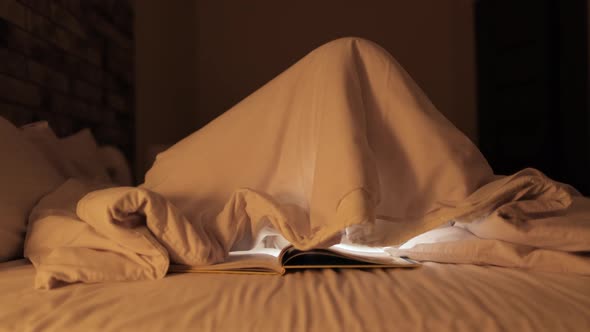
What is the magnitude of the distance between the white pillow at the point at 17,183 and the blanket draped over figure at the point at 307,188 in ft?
0.10

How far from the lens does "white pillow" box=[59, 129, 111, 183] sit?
1.36 metres

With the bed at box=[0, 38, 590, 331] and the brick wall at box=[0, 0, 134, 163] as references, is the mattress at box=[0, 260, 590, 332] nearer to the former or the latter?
the bed at box=[0, 38, 590, 331]

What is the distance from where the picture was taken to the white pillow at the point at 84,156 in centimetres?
136

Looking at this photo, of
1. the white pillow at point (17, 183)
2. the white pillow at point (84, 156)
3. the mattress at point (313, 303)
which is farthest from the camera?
the white pillow at point (84, 156)

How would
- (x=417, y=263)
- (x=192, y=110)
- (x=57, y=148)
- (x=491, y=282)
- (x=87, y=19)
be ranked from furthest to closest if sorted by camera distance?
(x=192, y=110)
(x=87, y=19)
(x=57, y=148)
(x=417, y=263)
(x=491, y=282)

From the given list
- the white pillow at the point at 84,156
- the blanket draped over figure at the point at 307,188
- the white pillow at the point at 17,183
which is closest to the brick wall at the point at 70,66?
the white pillow at the point at 84,156

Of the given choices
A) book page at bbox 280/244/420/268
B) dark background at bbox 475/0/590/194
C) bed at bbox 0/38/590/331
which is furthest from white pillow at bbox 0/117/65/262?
dark background at bbox 475/0/590/194

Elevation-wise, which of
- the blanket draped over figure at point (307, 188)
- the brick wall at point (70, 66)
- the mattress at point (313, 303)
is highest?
the brick wall at point (70, 66)

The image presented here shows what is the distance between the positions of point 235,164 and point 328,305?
0.41m

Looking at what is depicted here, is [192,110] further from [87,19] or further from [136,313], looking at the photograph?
[136,313]

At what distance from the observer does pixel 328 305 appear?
22.0 inches

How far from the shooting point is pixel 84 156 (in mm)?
1437

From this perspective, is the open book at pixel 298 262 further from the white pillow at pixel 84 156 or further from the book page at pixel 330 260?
the white pillow at pixel 84 156

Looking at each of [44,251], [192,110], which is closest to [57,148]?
[44,251]
